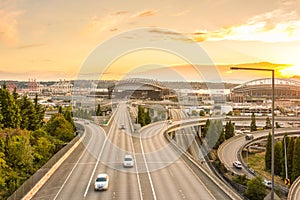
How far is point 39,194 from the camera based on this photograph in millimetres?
28750

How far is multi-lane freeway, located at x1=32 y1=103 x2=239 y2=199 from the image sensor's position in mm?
28953

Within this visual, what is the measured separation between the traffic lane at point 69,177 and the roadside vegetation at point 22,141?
9.16 ft

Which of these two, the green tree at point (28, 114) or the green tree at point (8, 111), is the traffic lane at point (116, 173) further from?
the green tree at point (8, 111)

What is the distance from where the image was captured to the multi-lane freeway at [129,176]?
2895 centimetres

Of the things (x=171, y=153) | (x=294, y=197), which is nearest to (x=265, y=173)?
(x=171, y=153)

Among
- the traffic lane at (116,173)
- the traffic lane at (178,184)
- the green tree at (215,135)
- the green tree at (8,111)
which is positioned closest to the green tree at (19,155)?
the traffic lane at (116,173)

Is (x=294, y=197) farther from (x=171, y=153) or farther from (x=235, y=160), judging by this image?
(x=235, y=160)

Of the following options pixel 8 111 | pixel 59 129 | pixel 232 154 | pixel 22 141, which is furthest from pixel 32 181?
pixel 232 154

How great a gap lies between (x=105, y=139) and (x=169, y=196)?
3897 cm

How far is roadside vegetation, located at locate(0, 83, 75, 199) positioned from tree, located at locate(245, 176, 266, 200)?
22.6 m

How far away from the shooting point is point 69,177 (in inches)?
1379

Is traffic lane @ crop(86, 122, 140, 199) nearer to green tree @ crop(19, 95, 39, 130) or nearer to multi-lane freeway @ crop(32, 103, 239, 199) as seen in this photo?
multi-lane freeway @ crop(32, 103, 239, 199)

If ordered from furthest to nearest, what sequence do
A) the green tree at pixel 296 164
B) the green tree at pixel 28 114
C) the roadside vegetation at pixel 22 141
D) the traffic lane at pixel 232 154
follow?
the green tree at pixel 28 114 < the traffic lane at pixel 232 154 < the green tree at pixel 296 164 < the roadside vegetation at pixel 22 141

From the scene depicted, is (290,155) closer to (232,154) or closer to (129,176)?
(232,154)
